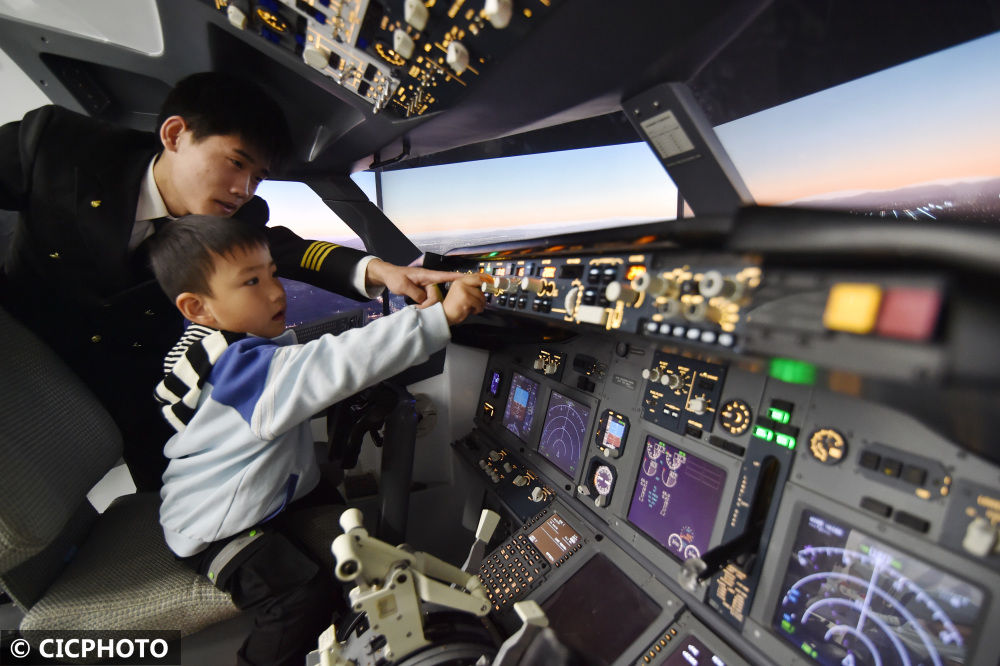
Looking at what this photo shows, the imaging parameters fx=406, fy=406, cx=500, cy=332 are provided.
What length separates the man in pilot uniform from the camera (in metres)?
1.37

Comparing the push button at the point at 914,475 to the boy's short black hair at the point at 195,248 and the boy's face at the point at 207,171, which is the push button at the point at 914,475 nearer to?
the boy's short black hair at the point at 195,248

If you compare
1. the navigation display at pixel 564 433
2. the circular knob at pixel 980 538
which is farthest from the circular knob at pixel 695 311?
the navigation display at pixel 564 433

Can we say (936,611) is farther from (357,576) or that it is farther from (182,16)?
(182,16)

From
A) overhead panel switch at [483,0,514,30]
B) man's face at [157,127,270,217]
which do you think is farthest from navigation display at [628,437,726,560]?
man's face at [157,127,270,217]

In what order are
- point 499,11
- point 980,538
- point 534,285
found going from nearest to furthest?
1. point 980,538
2. point 499,11
3. point 534,285

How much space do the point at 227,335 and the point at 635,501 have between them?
125 centimetres

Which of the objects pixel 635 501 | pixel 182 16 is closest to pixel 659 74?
pixel 635 501

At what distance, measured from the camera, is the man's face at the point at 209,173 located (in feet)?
4.61

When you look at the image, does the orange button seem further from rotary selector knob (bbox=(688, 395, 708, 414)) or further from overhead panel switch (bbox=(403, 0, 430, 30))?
overhead panel switch (bbox=(403, 0, 430, 30))

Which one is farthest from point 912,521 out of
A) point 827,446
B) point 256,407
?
point 256,407

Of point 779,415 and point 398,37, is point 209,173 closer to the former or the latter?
point 398,37

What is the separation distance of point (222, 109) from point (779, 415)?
1917 mm

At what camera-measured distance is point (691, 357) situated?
3.61 ft

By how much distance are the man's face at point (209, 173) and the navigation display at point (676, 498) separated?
1669 millimetres
